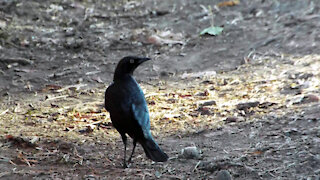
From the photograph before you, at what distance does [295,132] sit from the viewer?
4508 millimetres

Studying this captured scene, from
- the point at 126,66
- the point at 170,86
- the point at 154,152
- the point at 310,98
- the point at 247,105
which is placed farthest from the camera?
the point at 170,86

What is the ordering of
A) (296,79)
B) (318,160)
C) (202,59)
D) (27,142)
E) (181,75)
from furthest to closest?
(202,59) → (181,75) → (296,79) → (27,142) → (318,160)

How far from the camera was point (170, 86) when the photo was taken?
6363 mm

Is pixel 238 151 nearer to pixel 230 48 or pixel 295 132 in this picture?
pixel 295 132

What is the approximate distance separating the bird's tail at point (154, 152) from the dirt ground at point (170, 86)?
0.11 meters

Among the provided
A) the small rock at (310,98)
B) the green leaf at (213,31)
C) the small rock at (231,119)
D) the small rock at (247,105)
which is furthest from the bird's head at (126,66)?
the green leaf at (213,31)

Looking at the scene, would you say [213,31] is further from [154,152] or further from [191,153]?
[154,152]

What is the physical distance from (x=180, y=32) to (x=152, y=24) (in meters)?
0.54

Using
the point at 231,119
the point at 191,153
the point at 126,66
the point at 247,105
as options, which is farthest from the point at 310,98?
the point at 126,66

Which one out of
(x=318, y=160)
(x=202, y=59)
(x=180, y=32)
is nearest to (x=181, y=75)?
(x=202, y=59)

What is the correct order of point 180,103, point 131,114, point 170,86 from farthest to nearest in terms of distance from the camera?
point 170,86, point 180,103, point 131,114

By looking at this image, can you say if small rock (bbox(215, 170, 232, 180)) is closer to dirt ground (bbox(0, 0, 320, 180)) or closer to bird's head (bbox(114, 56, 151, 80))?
dirt ground (bbox(0, 0, 320, 180))

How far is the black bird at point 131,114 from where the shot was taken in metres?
4.00

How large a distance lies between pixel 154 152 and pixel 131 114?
0.32 metres
